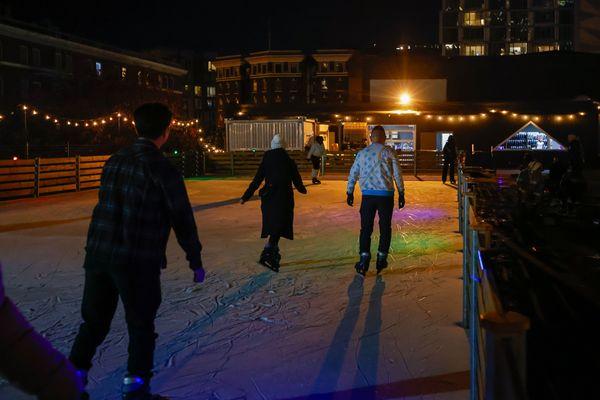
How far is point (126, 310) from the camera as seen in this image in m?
3.38

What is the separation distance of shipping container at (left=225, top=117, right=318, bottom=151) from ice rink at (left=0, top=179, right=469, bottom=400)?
19387 mm

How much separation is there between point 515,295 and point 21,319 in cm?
544

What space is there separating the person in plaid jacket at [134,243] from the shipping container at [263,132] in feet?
86.1

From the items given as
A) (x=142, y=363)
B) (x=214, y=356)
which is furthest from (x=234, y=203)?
(x=142, y=363)

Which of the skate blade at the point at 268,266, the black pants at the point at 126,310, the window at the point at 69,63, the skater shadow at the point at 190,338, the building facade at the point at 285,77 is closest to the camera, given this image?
the black pants at the point at 126,310

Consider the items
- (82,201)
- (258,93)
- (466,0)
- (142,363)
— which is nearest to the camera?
→ (142,363)

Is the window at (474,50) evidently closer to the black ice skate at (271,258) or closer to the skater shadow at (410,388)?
the black ice skate at (271,258)

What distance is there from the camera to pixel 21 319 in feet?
5.74

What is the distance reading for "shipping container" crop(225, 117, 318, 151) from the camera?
2981cm

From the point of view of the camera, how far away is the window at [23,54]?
126 feet

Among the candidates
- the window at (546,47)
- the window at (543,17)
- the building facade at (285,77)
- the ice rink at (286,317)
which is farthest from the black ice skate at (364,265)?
the window at (543,17)

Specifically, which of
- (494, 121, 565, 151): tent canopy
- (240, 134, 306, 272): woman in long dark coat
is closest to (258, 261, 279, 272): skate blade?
(240, 134, 306, 272): woman in long dark coat

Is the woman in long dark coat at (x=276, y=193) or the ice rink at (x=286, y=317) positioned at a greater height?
the woman in long dark coat at (x=276, y=193)

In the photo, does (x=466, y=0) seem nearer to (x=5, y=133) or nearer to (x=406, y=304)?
(x=5, y=133)
